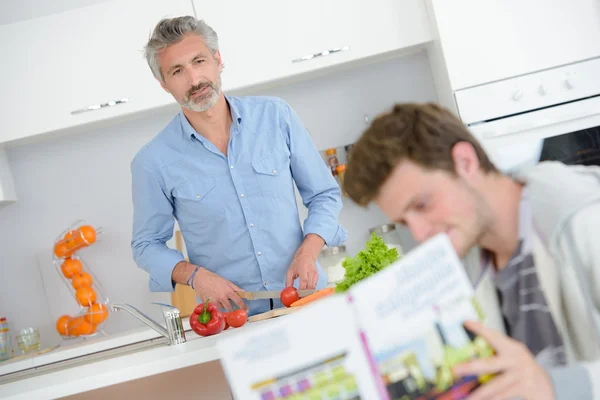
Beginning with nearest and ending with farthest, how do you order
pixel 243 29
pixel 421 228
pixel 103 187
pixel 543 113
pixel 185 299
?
pixel 421 228 < pixel 543 113 < pixel 243 29 < pixel 185 299 < pixel 103 187

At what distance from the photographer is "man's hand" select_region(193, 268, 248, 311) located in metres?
2.03

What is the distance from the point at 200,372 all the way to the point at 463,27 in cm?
182

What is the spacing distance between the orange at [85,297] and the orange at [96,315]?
28mm

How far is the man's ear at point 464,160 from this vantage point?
974 millimetres

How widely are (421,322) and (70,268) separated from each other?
2.89 metres

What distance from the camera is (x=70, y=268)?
3434mm

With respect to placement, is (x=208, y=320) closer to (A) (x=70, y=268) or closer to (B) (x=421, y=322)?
(B) (x=421, y=322)

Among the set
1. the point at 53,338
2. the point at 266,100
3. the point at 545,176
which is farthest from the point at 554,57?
the point at 53,338

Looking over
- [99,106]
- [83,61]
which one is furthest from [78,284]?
[83,61]

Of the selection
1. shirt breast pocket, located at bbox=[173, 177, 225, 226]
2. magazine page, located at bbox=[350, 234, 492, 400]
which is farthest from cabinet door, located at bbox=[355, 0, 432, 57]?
magazine page, located at bbox=[350, 234, 492, 400]

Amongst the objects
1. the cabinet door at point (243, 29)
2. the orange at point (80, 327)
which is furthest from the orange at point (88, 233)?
the cabinet door at point (243, 29)

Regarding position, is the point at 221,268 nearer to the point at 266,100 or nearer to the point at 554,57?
the point at 266,100

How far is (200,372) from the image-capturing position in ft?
7.83

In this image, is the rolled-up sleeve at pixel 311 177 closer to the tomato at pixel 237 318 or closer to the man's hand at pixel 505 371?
the tomato at pixel 237 318
